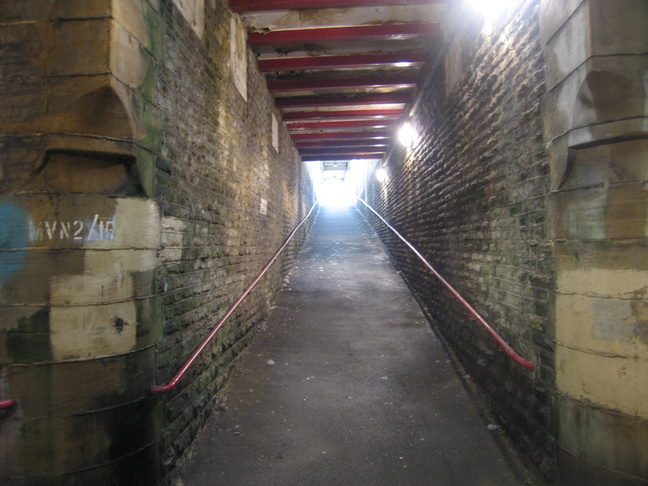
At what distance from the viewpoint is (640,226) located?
1752 mm

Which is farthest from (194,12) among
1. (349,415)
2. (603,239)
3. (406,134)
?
(406,134)

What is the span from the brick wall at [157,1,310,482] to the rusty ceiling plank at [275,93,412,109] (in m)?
1.47

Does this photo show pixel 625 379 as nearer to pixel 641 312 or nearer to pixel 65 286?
pixel 641 312

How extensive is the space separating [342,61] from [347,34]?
63cm

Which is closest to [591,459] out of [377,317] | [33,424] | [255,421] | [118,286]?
[255,421]

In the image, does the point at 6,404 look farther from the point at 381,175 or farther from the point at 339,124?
the point at 381,175

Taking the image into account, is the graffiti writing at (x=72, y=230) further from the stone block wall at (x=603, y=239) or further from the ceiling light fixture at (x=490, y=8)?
the ceiling light fixture at (x=490, y=8)

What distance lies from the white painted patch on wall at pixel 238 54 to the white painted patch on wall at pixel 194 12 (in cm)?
74

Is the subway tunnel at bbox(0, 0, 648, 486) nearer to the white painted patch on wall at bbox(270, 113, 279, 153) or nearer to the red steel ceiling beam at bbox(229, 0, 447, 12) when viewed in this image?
the red steel ceiling beam at bbox(229, 0, 447, 12)

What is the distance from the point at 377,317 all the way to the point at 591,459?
3385mm

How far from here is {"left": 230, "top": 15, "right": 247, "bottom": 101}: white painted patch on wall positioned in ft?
12.4

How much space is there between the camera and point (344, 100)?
6.12 meters

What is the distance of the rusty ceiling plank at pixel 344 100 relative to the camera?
20.0 feet

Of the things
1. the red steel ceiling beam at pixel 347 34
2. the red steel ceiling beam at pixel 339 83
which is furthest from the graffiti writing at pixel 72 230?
the red steel ceiling beam at pixel 339 83
